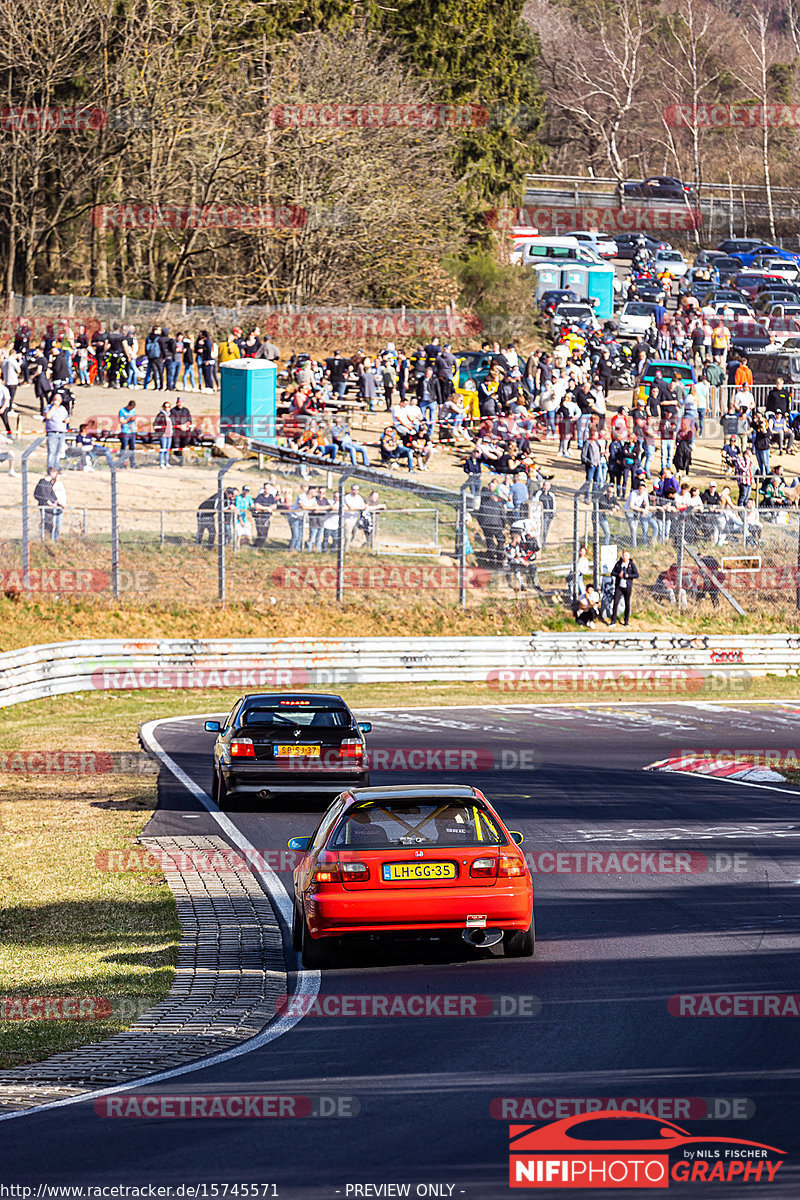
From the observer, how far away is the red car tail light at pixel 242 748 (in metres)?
17.0

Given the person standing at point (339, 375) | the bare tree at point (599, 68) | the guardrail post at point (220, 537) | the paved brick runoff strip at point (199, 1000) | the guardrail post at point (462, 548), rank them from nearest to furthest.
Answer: the paved brick runoff strip at point (199, 1000) → the guardrail post at point (220, 537) → the guardrail post at point (462, 548) → the person standing at point (339, 375) → the bare tree at point (599, 68)

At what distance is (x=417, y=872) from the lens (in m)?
10.6

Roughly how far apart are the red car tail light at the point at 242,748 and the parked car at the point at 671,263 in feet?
188

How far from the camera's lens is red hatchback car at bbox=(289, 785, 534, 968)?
1048 cm

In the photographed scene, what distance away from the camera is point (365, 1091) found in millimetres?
7824

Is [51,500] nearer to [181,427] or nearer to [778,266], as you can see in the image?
[181,427]

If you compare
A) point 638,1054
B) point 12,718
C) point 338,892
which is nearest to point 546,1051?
point 638,1054

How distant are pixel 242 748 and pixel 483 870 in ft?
22.4

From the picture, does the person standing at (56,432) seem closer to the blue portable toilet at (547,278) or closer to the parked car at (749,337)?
the parked car at (749,337)

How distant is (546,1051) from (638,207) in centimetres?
8874

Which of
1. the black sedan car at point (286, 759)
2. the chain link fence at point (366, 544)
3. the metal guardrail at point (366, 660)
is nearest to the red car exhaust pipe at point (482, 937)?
the black sedan car at point (286, 759)

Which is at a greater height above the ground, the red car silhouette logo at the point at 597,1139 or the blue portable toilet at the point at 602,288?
the blue portable toilet at the point at 602,288

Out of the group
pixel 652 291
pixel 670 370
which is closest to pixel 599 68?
pixel 652 291

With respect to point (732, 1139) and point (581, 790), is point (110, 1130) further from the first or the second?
point (581, 790)
